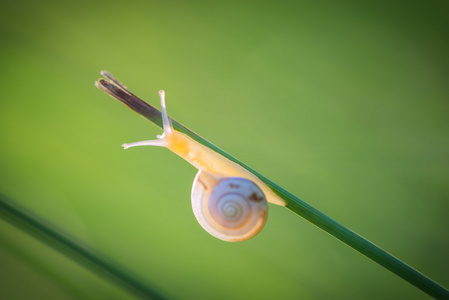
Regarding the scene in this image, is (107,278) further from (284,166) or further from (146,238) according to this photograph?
(284,166)

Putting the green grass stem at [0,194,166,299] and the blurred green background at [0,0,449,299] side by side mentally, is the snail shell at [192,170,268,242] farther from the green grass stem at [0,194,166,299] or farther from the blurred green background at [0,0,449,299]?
the blurred green background at [0,0,449,299]

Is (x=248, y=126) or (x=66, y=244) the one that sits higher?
(x=248, y=126)

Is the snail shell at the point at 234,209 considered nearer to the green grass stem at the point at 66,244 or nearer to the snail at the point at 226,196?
the snail at the point at 226,196

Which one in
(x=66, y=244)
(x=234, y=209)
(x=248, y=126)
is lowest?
(x=66, y=244)

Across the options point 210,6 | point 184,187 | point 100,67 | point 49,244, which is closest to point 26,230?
point 49,244

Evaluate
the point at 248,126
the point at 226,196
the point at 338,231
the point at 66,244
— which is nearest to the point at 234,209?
the point at 226,196

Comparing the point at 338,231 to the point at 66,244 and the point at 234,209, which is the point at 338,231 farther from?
the point at 66,244

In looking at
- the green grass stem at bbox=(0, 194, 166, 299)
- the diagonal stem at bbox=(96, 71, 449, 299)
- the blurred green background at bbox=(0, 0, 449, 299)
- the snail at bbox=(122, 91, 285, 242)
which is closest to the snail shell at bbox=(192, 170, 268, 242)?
the snail at bbox=(122, 91, 285, 242)

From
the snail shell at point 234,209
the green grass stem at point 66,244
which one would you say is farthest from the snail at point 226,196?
the green grass stem at point 66,244
